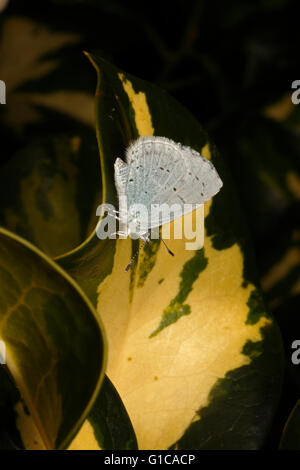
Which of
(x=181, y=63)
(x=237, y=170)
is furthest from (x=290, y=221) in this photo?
(x=181, y=63)

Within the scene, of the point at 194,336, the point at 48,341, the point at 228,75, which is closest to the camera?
the point at 48,341

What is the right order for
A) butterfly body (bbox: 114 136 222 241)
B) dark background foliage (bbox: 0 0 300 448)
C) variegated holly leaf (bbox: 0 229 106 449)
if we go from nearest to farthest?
variegated holly leaf (bbox: 0 229 106 449)
butterfly body (bbox: 114 136 222 241)
dark background foliage (bbox: 0 0 300 448)

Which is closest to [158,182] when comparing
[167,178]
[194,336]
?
[167,178]

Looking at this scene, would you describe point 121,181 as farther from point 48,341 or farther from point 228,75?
point 228,75

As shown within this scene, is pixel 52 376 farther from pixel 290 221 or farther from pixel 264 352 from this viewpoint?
pixel 290 221

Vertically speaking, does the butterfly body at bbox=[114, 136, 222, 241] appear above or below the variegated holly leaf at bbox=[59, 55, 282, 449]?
above

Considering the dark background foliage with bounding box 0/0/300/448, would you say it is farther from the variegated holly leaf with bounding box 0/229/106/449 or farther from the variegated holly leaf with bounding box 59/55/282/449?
the variegated holly leaf with bounding box 0/229/106/449

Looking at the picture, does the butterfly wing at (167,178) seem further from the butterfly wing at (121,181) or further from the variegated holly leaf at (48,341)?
the variegated holly leaf at (48,341)

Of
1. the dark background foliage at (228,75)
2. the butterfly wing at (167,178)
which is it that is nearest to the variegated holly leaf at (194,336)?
the butterfly wing at (167,178)

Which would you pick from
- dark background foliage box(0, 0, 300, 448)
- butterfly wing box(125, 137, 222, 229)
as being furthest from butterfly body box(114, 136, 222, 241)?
dark background foliage box(0, 0, 300, 448)
